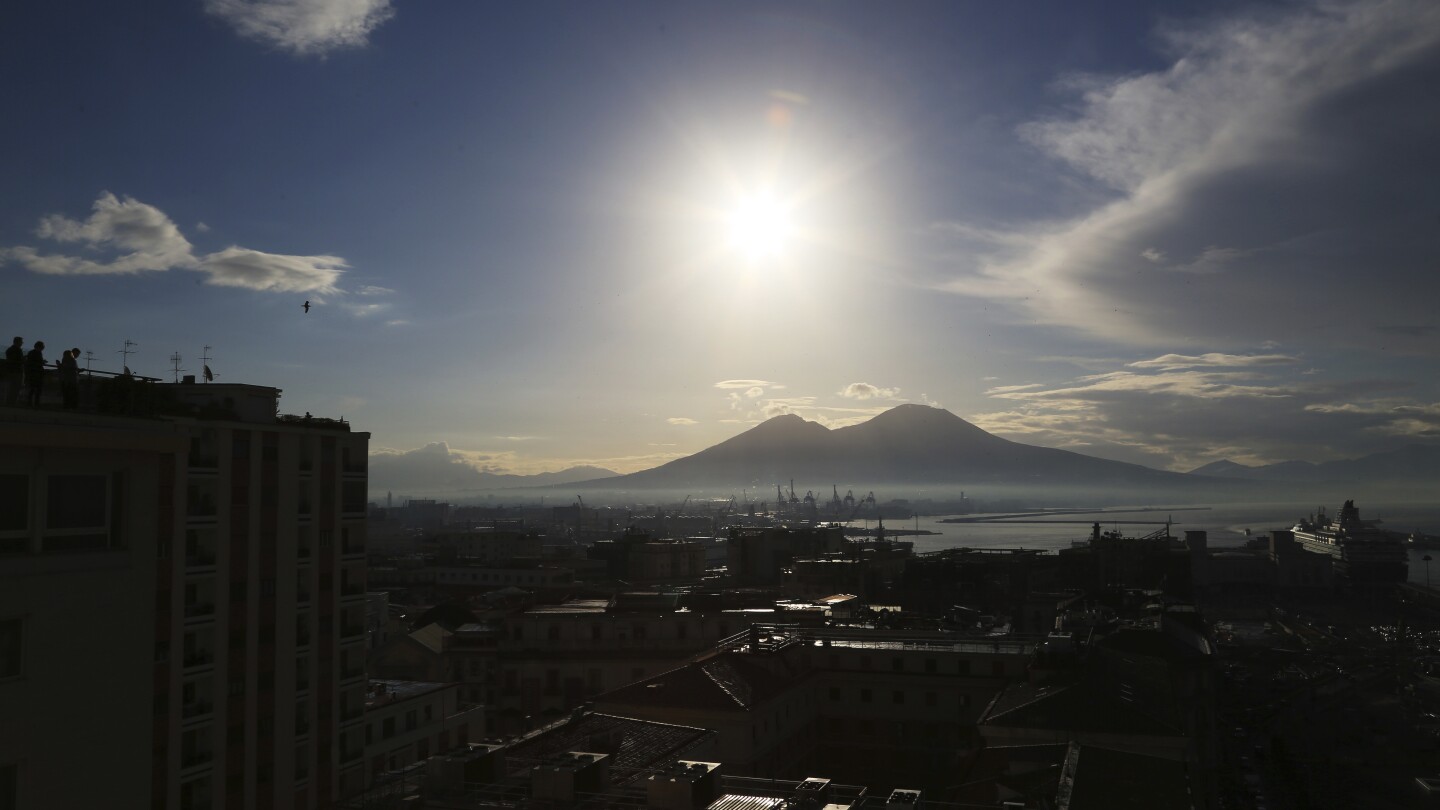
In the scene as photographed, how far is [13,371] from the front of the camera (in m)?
4.75

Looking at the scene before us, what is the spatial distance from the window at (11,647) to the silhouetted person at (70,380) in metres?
1.21

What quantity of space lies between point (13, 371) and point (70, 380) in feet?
1.10

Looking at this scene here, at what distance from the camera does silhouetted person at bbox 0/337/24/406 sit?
183 inches

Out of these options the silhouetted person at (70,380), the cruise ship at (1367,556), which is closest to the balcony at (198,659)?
the silhouetted person at (70,380)

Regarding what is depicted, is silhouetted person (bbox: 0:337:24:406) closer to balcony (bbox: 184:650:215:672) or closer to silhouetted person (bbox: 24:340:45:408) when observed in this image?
silhouetted person (bbox: 24:340:45:408)

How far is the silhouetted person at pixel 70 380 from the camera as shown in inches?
173

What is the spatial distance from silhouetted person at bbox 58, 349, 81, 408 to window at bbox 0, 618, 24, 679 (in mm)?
1212

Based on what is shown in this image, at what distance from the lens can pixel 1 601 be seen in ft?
10.7

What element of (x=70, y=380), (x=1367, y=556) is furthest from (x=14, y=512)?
(x=1367, y=556)

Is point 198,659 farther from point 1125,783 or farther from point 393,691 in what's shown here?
point 1125,783

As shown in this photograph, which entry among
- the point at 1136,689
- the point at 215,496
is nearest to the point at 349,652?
the point at 215,496

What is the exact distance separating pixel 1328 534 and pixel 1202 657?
402ft

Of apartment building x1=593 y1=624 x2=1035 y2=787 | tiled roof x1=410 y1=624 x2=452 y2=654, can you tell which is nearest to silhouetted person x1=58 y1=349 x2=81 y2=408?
apartment building x1=593 y1=624 x2=1035 y2=787

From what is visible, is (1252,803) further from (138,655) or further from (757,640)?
(138,655)
